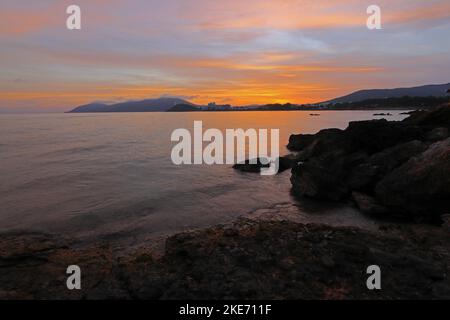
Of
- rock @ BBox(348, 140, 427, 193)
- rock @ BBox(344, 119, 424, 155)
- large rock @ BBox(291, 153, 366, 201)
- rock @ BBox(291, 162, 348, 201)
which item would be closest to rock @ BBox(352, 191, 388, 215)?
rock @ BBox(348, 140, 427, 193)

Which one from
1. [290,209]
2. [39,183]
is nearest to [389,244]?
[290,209]

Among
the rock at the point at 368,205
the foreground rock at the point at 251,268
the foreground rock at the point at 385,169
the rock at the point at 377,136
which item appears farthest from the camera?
the rock at the point at 377,136

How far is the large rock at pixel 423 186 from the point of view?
1516cm

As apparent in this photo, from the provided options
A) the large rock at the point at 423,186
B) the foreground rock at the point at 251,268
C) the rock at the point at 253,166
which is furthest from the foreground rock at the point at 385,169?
the rock at the point at 253,166

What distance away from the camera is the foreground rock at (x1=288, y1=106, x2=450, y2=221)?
51.4 ft

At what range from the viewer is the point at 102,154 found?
46531mm

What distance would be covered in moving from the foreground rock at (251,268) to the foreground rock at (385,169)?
356 centimetres

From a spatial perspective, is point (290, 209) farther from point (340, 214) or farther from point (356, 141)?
point (356, 141)

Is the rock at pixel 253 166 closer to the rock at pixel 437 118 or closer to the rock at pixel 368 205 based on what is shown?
the rock at pixel 368 205

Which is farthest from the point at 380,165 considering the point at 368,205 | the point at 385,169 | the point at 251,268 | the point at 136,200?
the point at 136,200

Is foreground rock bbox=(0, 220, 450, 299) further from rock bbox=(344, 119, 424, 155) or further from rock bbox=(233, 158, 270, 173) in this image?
rock bbox=(233, 158, 270, 173)

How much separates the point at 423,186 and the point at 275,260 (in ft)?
33.7

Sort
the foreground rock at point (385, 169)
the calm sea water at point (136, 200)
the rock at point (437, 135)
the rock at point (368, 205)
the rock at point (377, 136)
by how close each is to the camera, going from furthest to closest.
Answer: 1. the rock at point (377, 136)
2. the rock at point (437, 135)
3. the rock at point (368, 205)
4. the calm sea water at point (136, 200)
5. the foreground rock at point (385, 169)

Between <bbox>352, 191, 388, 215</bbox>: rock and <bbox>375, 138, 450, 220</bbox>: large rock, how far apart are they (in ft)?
1.31
